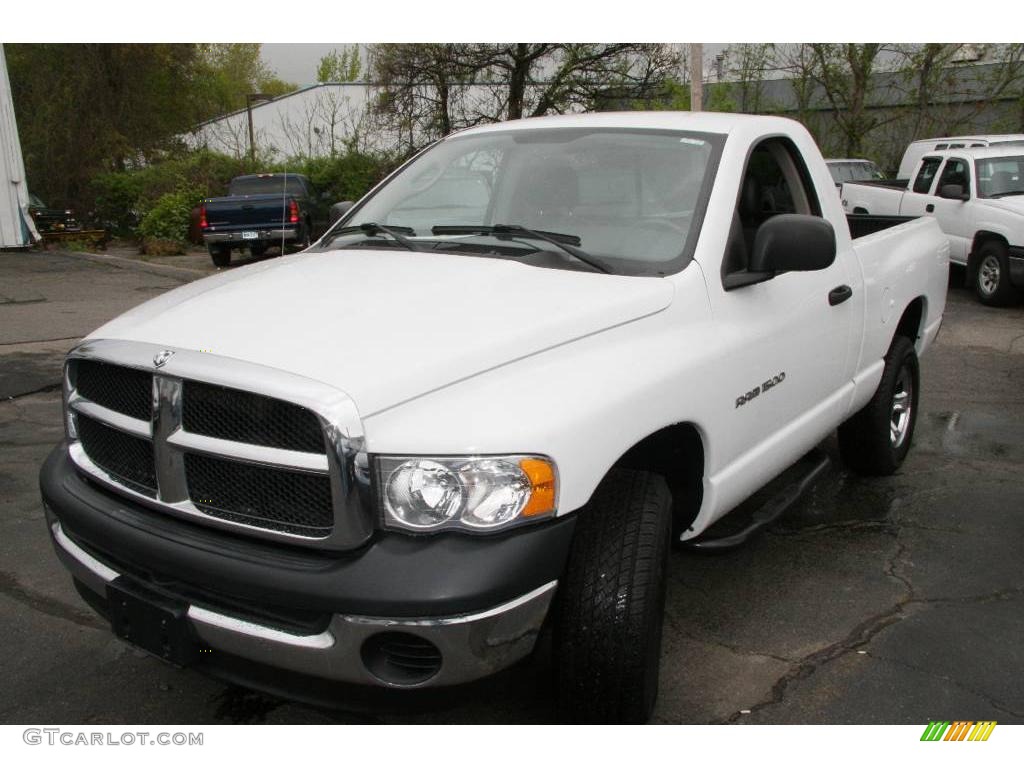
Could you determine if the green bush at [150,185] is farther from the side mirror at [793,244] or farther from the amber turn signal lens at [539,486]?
the amber turn signal lens at [539,486]

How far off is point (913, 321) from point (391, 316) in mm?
3687

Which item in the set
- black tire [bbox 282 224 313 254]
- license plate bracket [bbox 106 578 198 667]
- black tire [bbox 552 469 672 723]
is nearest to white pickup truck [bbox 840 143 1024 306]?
black tire [bbox 282 224 313 254]

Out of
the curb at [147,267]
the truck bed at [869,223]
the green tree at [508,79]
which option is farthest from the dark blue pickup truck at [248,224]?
the truck bed at [869,223]

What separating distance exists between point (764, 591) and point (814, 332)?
106cm

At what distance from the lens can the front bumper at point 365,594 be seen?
223 cm

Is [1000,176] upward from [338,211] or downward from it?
downward

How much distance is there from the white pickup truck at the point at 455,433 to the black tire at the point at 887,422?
1.39 metres

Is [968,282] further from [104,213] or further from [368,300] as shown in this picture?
[104,213]

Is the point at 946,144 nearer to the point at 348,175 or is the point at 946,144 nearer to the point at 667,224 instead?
the point at 348,175

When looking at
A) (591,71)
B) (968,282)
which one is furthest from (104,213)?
(968,282)

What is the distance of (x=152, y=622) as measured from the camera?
250 centimetres

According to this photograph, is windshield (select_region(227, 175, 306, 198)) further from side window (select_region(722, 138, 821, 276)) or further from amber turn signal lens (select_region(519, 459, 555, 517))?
amber turn signal lens (select_region(519, 459, 555, 517))

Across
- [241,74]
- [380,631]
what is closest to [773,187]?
[380,631]

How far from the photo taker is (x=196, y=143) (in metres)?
31.7
